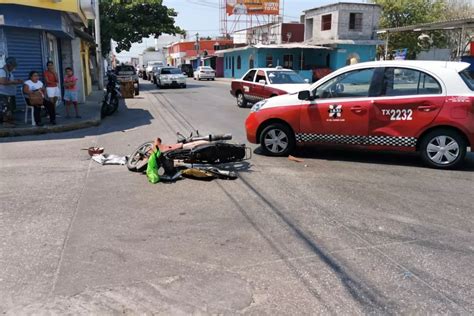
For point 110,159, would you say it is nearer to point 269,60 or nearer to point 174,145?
point 174,145

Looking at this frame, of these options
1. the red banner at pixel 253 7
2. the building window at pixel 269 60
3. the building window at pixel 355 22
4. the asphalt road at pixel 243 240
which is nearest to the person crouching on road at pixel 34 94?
the asphalt road at pixel 243 240

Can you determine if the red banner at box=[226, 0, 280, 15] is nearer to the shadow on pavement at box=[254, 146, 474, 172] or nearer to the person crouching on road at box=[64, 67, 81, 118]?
the person crouching on road at box=[64, 67, 81, 118]

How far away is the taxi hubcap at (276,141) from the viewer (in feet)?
28.1

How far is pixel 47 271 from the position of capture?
3951mm

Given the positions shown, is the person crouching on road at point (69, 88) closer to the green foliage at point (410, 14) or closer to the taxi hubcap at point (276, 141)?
the taxi hubcap at point (276, 141)

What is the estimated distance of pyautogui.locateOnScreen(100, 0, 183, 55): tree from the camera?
33.3 m

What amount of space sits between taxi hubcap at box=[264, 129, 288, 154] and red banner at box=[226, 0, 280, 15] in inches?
1841

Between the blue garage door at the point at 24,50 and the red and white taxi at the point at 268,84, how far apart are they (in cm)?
731

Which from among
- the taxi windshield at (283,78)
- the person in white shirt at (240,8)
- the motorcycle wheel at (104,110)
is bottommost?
the motorcycle wheel at (104,110)

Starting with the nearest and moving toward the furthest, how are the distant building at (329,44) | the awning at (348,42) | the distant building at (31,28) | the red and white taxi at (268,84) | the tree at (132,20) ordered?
the distant building at (31,28) → the red and white taxi at (268,84) → the tree at (132,20) → the awning at (348,42) → the distant building at (329,44)

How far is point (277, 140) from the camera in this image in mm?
8617

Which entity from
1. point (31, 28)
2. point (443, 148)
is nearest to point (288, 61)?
point (31, 28)

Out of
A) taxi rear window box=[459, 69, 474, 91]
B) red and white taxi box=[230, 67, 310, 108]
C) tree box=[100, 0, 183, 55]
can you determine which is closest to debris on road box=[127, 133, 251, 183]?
taxi rear window box=[459, 69, 474, 91]

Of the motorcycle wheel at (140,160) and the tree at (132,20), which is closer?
the motorcycle wheel at (140,160)
